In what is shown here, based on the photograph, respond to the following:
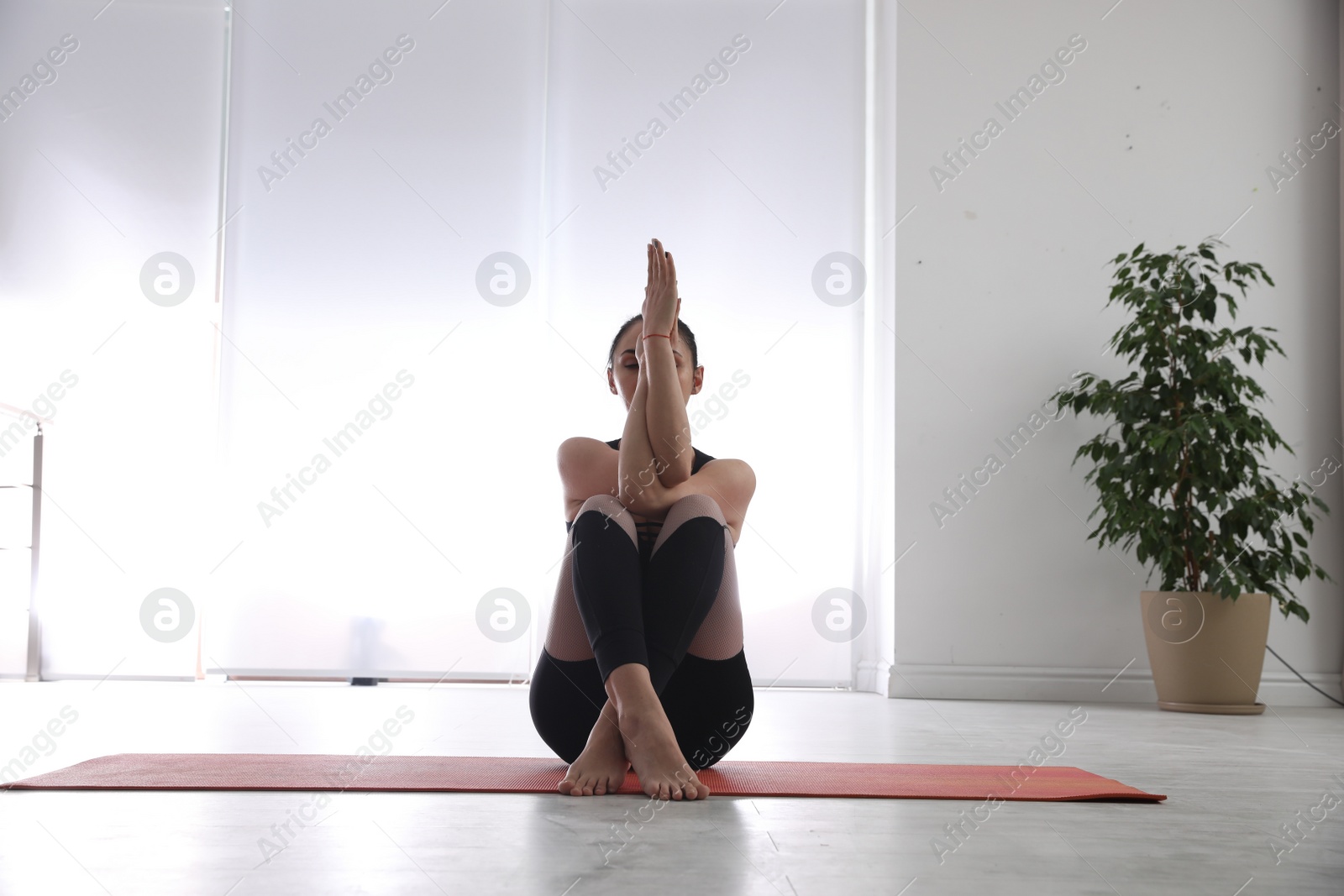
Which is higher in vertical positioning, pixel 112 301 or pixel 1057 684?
pixel 112 301

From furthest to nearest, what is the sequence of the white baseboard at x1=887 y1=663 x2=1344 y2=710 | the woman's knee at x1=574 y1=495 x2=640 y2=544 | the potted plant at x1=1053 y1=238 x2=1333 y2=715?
the white baseboard at x1=887 y1=663 x2=1344 y2=710, the potted plant at x1=1053 y1=238 x2=1333 y2=715, the woman's knee at x1=574 y1=495 x2=640 y2=544

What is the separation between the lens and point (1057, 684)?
330cm

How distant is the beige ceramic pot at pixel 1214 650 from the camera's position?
2916mm

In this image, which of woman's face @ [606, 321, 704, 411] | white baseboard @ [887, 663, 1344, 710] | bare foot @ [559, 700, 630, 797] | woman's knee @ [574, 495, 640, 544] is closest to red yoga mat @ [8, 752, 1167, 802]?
bare foot @ [559, 700, 630, 797]

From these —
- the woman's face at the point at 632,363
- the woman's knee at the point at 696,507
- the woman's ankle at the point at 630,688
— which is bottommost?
the woman's ankle at the point at 630,688

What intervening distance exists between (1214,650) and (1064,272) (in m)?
1.31

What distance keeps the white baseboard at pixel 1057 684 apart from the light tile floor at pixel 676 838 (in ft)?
4.54

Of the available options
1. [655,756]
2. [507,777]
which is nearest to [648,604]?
[655,756]

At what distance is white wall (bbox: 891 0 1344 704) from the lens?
333 cm

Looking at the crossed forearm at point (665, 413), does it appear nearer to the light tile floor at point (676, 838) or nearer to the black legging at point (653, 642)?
the black legging at point (653, 642)

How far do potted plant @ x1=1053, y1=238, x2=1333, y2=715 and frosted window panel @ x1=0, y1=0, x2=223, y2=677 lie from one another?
3087mm

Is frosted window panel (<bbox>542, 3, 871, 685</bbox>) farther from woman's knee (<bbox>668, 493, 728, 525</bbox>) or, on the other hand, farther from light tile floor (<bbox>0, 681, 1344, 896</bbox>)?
woman's knee (<bbox>668, 493, 728, 525</bbox>)

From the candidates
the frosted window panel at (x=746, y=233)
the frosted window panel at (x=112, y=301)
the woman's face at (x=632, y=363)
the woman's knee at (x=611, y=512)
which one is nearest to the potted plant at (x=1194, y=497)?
the frosted window panel at (x=746, y=233)

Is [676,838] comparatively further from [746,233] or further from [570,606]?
[746,233]
